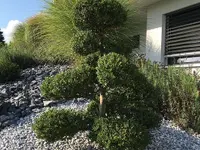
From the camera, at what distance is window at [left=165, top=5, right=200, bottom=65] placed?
7828 millimetres

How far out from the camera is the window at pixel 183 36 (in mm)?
7828

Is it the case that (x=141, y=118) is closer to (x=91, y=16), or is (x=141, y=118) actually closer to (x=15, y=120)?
(x=91, y=16)

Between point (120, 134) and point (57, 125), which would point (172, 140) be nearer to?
point (120, 134)

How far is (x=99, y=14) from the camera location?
386 centimetres

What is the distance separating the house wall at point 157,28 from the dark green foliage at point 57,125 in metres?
5.37

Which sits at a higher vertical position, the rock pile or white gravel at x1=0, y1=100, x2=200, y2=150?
the rock pile

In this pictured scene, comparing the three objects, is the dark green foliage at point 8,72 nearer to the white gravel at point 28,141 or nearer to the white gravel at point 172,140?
the white gravel at point 28,141

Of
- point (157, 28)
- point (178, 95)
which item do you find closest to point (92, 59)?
point (178, 95)

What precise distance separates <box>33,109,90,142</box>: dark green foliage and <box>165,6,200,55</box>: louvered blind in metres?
4.62

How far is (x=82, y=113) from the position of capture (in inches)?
157

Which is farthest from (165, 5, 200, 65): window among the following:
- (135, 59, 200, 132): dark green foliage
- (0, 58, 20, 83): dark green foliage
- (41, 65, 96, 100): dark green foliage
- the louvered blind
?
(41, 65, 96, 100): dark green foliage

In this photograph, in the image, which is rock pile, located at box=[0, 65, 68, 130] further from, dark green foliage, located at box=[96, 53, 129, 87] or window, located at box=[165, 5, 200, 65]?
window, located at box=[165, 5, 200, 65]

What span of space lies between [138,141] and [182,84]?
2295 mm

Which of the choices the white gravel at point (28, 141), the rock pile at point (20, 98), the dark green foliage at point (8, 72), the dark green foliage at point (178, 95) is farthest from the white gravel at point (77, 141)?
the dark green foliage at point (8, 72)
